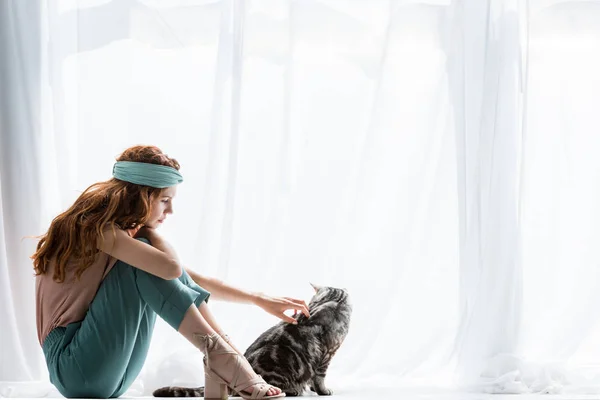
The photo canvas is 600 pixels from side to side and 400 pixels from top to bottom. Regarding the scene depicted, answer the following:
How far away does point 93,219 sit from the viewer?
73.2 inches

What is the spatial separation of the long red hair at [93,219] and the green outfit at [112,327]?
0.10 metres

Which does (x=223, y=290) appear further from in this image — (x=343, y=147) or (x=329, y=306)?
(x=343, y=147)

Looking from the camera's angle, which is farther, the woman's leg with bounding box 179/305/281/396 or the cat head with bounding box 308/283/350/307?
the cat head with bounding box 308/283/350/307

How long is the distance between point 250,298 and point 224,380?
0.34 meters

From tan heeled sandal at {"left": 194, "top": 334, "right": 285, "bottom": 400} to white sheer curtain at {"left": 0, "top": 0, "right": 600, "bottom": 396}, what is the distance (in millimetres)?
569

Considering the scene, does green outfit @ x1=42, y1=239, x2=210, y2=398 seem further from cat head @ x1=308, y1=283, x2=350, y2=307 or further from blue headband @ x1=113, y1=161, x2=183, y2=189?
cat head @ x1=308, y1=283, x2=350, y2=307

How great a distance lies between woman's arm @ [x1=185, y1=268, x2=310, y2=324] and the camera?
2014 millimetres

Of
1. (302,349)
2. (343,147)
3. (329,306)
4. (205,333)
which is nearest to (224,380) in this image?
(205,333)

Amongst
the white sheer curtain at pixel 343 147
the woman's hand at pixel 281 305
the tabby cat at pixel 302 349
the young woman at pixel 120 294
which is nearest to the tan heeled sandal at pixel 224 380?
the young woman at pixel 120 294

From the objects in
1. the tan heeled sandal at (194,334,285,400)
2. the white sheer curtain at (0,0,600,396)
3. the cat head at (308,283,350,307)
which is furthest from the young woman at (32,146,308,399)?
the white sheer curtain at (0,0,600,396)

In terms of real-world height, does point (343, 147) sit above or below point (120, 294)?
above

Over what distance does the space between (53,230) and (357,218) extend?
1.00m

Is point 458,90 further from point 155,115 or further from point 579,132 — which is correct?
point 155,115

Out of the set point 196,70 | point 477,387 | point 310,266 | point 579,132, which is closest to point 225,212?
point 310,266
